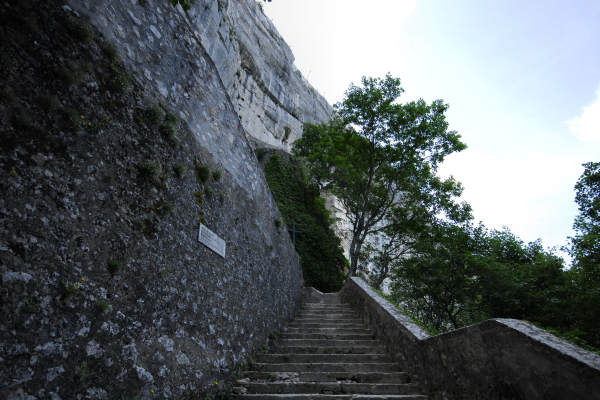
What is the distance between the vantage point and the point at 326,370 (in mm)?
4465

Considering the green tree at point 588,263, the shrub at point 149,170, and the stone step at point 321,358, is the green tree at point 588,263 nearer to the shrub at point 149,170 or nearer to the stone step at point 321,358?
the stone step at point 321,358

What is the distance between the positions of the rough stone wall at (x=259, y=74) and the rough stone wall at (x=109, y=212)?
1371cm

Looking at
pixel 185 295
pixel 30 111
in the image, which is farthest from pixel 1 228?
pixel 185 295

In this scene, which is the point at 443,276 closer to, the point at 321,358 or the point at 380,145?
the point at 380,145

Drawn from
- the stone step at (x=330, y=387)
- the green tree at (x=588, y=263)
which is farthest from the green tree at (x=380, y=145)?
the stone step at (x=330, y=387)

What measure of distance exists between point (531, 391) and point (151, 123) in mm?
4316

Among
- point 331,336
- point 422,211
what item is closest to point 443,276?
point 422,211

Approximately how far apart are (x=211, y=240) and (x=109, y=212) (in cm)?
167

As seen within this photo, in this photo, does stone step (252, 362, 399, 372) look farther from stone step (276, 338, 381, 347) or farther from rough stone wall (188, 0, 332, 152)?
rough stone wall (188, 0, 332, 152)

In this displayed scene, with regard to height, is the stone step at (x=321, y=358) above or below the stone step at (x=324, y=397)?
above

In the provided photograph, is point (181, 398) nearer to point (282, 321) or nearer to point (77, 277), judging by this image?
point (77, 277)

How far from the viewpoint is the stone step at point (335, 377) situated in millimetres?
4105

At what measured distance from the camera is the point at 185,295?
134 inches

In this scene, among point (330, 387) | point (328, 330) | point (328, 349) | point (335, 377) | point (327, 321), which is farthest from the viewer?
point (327, 321)
